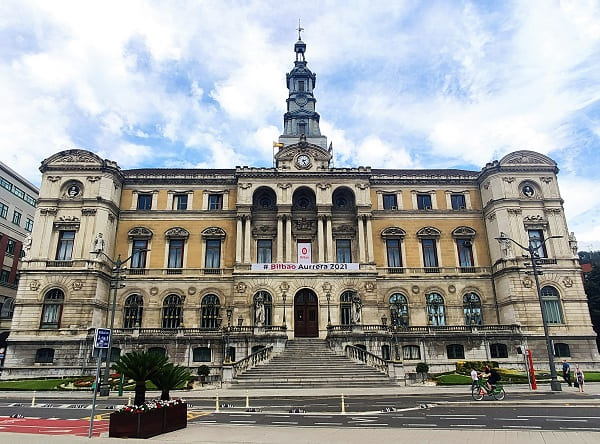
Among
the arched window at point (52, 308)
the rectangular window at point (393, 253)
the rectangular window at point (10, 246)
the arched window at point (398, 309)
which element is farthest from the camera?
the rectangular window at point (10, 246)

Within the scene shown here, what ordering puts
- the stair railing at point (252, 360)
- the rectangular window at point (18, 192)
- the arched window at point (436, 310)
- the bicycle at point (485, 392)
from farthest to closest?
1. the rectangular window at point (18, 192)
2. the arched window at point (436, 310)
3. the stair railing at point (252, 360)
4. the bicycle at point (485, 392)

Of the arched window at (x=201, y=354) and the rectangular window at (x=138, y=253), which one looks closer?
Answer: the arched window at (x=201, y=354)

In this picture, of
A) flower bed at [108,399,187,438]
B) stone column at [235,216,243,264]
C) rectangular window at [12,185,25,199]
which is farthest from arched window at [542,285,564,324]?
rectangular window at [12,185,25,199]

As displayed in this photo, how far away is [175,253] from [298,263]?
13.5 m

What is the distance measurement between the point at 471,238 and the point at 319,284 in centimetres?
1782

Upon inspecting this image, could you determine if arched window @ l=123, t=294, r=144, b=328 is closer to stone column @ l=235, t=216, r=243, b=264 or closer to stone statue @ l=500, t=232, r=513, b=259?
stone column @ l=235, t=216, r=243, b=264

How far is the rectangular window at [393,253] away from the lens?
4725 centimetres

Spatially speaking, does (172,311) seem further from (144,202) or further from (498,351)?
(498,351)

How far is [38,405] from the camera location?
22.9 metres

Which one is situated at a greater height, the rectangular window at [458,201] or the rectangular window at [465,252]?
the rectangular window at [458,201]

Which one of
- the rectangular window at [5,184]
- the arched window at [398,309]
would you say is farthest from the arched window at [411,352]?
the rectangular window at [5,184]

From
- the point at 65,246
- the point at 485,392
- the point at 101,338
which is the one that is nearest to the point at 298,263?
the point at 65,246

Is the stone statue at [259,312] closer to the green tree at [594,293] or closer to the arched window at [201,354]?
the arched window at [201,354]

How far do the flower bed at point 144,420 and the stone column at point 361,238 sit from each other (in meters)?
32.3
